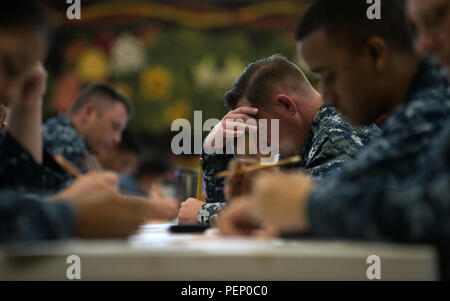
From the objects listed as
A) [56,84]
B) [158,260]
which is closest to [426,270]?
[158,260]

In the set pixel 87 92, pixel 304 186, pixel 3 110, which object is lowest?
pixel 304 186

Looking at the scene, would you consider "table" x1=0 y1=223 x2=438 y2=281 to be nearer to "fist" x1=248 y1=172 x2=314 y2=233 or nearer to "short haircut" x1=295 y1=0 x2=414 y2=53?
"fist" x1=248 y1=172 x2=314 y2=233

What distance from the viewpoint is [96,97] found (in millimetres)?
3201

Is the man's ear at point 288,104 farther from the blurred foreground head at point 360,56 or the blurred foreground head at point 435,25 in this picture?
the blurred foreground head at point 435,25

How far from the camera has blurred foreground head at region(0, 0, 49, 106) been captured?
0.83 metres

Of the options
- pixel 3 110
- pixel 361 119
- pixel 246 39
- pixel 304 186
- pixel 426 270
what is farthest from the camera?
pixel 246 39

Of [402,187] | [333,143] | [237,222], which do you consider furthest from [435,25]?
[333,143]

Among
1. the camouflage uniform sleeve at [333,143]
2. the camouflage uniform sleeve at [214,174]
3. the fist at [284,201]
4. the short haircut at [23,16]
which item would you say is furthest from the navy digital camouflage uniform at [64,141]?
the fist at [284,201]

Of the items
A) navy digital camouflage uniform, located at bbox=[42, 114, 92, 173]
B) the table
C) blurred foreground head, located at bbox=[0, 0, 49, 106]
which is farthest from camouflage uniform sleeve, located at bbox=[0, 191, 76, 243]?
navy digital camouflage uniform, located at bbox=[42, 114, 92, 173]

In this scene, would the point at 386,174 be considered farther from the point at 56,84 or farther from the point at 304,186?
the point at 56,84

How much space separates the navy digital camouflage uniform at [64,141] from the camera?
2.10 meters

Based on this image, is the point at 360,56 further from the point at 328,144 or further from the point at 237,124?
the point at 237,124
